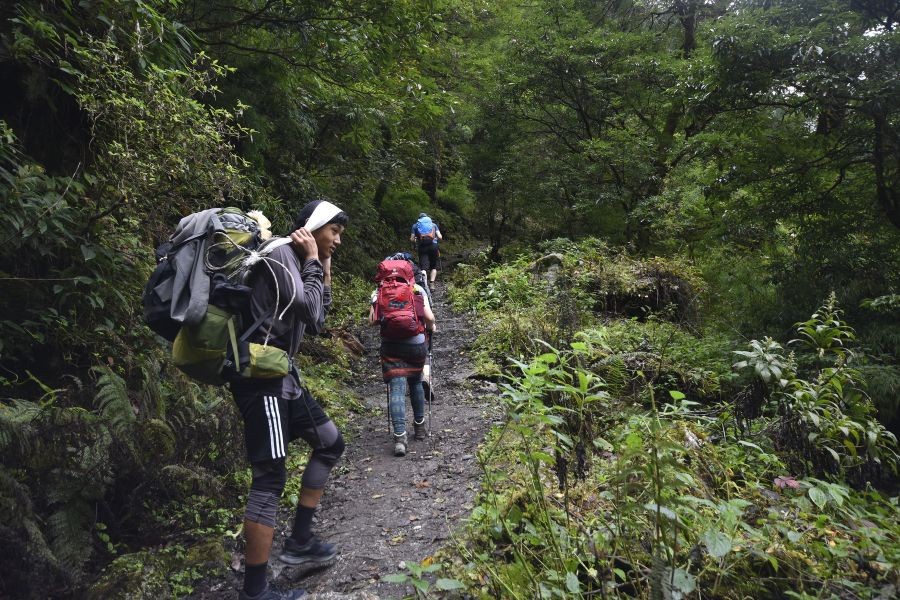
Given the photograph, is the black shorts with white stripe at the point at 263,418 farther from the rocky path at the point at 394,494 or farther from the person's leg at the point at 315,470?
the rocky path at the point at 394,494

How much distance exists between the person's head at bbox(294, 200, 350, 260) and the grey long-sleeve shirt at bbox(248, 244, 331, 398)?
241 mm

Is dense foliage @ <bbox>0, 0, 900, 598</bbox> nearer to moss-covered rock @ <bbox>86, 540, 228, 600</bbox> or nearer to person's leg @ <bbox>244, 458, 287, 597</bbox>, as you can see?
moss-covered rock @ <bbox>86, 540, 228, 600</bbox>

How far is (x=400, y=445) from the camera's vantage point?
5.41m

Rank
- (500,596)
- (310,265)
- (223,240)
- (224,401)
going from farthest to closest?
(224,401) < (310,265) < (223,240) < (500,596)

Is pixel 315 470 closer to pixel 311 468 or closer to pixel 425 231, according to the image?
pixel 311 468

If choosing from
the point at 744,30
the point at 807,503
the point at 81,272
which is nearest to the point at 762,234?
the point at 744,30

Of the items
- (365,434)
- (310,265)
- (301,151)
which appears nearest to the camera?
(310,265)

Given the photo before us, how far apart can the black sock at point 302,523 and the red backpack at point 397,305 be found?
7.60 ft

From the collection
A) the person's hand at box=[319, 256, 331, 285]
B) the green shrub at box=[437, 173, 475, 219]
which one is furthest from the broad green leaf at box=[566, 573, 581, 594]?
the green shrub at box=[437, 173, 475, 219]

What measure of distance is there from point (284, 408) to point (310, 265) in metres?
0.85

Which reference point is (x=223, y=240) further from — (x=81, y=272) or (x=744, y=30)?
(x=744, y=30)

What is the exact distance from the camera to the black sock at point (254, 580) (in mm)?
2871

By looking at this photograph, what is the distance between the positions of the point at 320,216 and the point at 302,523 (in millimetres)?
1987

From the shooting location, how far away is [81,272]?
13.7ft
